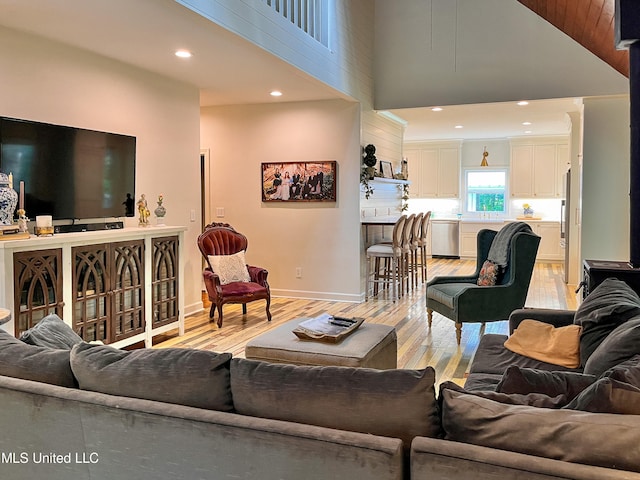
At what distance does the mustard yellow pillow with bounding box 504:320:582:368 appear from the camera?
2783mm

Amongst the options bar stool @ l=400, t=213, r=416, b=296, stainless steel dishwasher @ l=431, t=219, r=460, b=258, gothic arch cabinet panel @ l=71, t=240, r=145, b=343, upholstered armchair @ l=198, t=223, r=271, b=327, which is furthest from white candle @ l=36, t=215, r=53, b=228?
stainless steel dishwasher @ l=431, t=219, r=460, b=258

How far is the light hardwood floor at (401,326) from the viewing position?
4566 millimetres

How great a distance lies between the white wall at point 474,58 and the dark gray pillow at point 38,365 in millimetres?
6189

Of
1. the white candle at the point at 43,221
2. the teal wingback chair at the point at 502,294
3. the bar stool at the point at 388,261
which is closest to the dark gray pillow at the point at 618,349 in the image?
the teal wingback chair at the point at 502,294

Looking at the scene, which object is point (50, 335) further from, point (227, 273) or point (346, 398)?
point (227, 273)

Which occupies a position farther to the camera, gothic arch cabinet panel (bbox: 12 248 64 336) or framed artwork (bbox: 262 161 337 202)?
framed artwork (bbox: 262 161 337 202)

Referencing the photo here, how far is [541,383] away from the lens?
5.88ft

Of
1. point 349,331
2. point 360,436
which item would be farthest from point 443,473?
point 349,331

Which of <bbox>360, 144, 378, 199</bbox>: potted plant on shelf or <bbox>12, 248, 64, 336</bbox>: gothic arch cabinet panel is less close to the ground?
<bbox>360, 144, 378, 199</bbox>: potted plant on shelf

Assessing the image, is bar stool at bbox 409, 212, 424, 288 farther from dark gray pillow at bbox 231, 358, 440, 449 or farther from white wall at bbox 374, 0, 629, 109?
dark gray pillow at bbox 231, 358, 440, 449

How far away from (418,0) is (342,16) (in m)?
1.34

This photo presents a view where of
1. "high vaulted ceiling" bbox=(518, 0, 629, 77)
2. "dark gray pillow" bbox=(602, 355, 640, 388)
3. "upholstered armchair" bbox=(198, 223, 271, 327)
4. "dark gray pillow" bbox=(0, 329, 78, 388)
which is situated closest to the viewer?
"dark gray pillow" bbox=(602, 355, 640, 388)

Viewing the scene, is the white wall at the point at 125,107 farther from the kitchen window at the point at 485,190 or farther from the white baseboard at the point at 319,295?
the kitchen window at the point at 485,190

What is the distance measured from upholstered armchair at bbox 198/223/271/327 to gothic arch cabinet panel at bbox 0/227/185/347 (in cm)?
59
